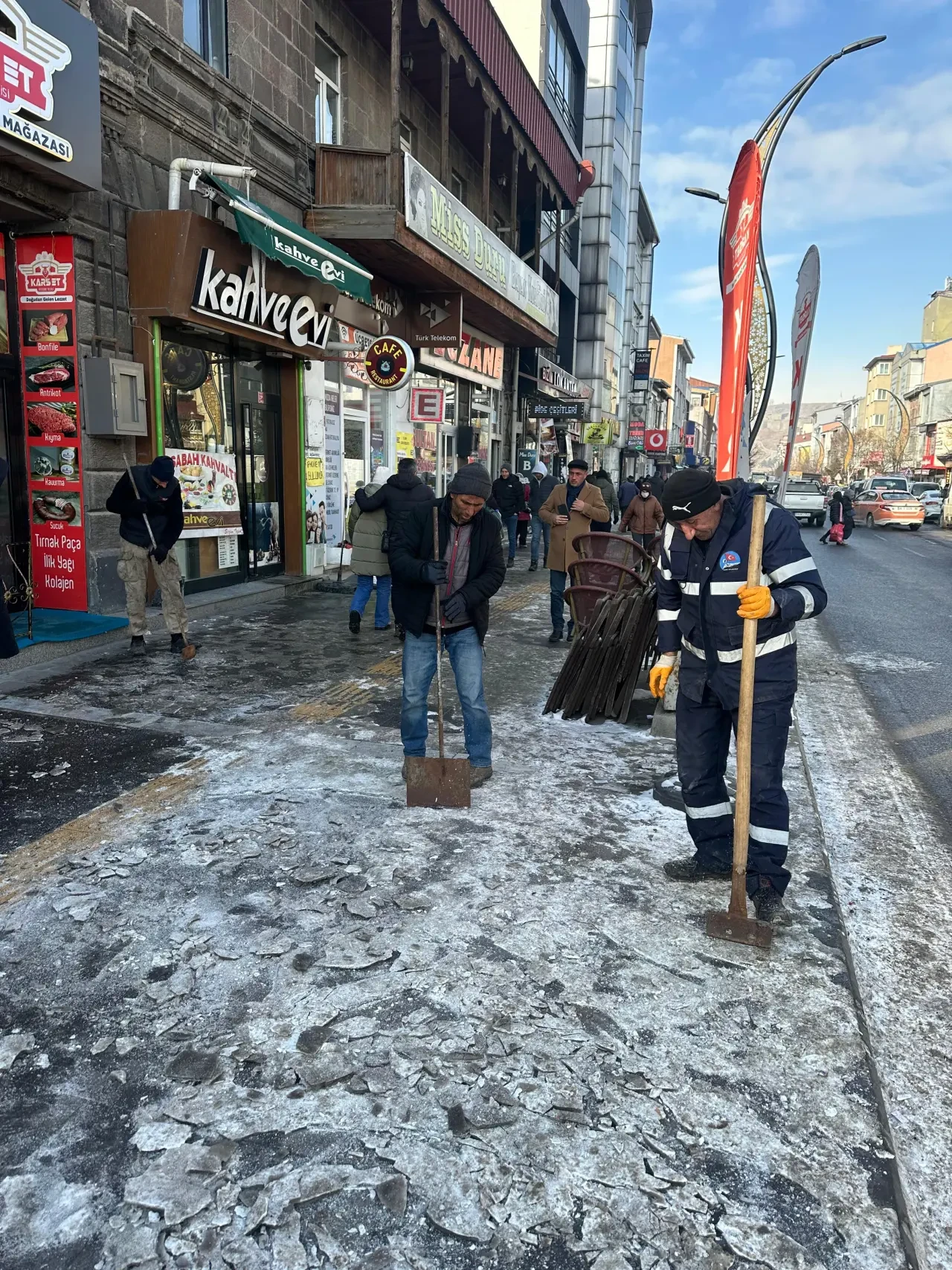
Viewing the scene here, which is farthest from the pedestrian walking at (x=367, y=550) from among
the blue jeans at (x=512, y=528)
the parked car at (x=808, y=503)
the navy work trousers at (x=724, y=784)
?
the parked car at (x=808, y=503)

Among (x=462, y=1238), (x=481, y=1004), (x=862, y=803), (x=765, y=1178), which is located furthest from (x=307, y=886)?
(x=862, y=803)

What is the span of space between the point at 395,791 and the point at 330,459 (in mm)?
9336

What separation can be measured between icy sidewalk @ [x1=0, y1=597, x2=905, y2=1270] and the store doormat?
3604mm

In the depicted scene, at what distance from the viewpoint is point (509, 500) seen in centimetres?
1598

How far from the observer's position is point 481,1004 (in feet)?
8.98

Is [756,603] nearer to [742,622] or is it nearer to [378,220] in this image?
[742,622]

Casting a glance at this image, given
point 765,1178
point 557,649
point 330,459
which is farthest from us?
point 330,459

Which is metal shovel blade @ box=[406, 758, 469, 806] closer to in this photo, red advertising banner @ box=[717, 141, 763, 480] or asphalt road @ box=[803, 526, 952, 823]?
red advertising banner @ box=[717, 141, 763, 480]

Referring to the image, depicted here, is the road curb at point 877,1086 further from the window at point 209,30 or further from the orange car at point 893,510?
the orange car at point 893,510

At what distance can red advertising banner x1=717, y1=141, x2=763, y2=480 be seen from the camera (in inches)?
167

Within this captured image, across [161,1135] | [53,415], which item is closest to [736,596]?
[161,1135]

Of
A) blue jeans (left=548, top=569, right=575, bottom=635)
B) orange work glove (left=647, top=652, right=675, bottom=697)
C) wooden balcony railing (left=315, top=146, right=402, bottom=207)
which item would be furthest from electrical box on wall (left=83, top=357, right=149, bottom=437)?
orange work glove (left=647, top=652, right=675, bottom=697)

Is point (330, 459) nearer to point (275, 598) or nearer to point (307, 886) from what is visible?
point (275, 598)

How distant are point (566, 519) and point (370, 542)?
1.98 metres
